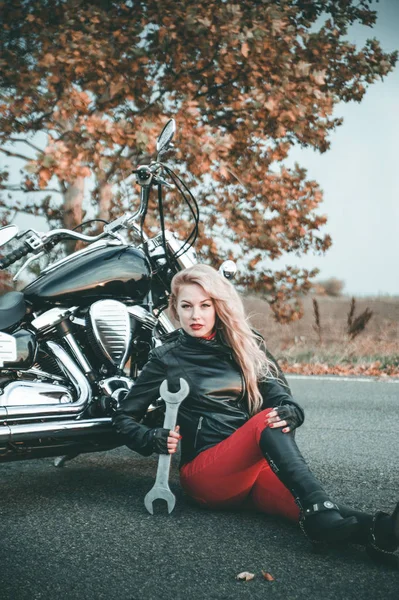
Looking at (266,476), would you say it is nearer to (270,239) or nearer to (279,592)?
(279,592)

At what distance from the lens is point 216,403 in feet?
9.91

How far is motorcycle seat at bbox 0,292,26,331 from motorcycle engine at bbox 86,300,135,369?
32cm

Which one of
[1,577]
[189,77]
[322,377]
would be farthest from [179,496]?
[189,77]

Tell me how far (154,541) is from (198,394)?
25.0 inches

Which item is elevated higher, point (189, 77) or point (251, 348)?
point (189, 77)

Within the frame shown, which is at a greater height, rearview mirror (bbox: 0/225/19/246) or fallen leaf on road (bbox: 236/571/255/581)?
rearview mirror (bbox: 0/225/19/246)

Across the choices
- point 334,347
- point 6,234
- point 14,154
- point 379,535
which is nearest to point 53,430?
point 6,234

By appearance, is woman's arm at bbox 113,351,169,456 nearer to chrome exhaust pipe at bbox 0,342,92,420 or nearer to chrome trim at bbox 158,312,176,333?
chrome exhaust pipe at bbox 0,342,92,420

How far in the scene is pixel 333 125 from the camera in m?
12.3

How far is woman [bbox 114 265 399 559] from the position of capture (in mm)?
2803

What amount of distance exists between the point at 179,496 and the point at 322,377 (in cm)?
461

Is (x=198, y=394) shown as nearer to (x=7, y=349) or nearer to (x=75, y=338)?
(x=75, y=338)

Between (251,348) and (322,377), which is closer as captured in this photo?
(251,348)

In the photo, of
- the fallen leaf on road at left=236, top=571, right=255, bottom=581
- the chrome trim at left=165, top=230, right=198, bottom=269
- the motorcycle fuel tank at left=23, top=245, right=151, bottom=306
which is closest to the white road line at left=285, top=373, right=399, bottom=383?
the chrome trim at left=165, top=230, right=198, bottom=269
